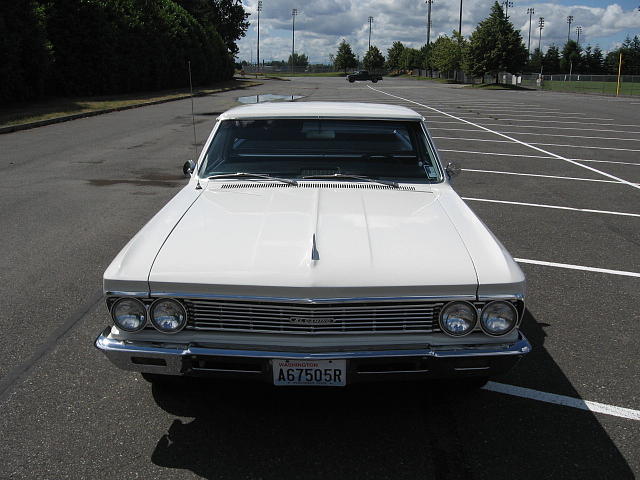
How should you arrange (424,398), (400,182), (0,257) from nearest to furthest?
(424,398), (400,182), (0,257)

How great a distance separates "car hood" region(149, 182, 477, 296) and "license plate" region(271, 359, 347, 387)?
342 millimetres

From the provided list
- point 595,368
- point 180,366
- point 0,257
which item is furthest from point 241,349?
point 0,257

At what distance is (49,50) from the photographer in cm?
2366

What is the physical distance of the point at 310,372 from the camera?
2.82 m

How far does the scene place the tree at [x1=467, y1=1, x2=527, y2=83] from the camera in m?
57.0

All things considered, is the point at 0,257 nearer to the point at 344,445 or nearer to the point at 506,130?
the point at 344,445

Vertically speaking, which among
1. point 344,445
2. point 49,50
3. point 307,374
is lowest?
point 344,445

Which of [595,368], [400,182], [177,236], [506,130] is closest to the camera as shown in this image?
[177,236]

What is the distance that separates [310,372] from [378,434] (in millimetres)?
581

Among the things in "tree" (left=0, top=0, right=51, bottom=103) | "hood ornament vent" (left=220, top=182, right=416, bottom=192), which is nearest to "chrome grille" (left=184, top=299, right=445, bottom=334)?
"hood ornament vent" (left=220, top=182, right=416, bottom=192)

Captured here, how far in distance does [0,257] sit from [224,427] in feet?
12.9

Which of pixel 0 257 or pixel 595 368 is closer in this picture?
pixel 595 368

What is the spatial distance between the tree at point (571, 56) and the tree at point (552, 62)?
5.40ft

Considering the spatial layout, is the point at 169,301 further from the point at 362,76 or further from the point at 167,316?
the point at 362,76
